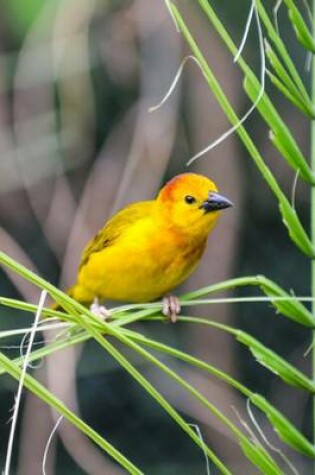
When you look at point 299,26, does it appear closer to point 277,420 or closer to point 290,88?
point 290,88

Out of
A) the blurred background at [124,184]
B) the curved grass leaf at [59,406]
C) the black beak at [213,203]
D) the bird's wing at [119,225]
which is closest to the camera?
the curved grass leaf at [59,406]

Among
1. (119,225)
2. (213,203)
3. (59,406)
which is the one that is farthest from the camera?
(119,225)

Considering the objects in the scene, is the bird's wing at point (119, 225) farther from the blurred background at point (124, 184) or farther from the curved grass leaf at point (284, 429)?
the curved grass leaf at point (284, 429)

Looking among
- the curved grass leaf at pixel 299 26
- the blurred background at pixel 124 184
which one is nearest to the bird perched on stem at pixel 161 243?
the blurred background at pixel 124 184

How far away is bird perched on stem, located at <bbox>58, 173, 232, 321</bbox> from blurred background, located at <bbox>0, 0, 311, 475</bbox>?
602mm

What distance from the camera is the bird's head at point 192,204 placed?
1710mm

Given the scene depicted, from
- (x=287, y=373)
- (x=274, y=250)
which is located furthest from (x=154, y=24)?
(x=287, y=373)

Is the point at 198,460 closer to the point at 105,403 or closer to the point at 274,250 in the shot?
the point at 105,403

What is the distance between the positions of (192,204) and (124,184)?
77 cm

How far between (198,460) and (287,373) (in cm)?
303

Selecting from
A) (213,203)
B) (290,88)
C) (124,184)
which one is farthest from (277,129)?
(124,184)

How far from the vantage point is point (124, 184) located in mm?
2482

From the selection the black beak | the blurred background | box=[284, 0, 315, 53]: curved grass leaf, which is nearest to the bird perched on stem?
the black beak

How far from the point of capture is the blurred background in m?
2.74
